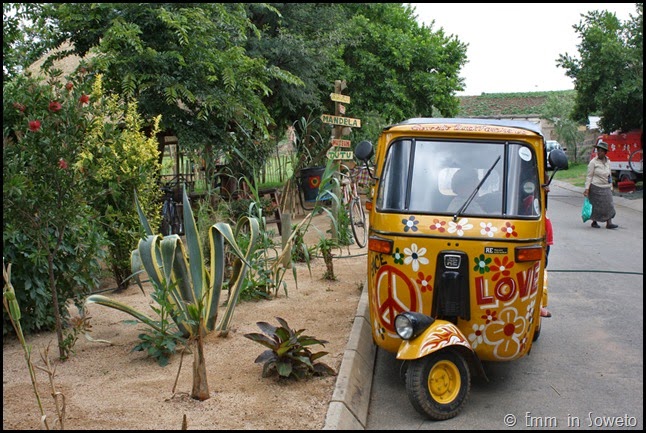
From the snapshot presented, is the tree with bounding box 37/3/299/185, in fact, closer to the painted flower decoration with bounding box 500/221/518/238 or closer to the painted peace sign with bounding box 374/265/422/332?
the painted peace sign with bounding box 374/265/422/332

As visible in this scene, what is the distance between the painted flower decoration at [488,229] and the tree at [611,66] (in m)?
20.0

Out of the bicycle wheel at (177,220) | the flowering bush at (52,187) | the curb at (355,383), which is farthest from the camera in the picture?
the bicycle wheel at (177,220)

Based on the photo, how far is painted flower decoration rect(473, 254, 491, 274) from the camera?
5.37m

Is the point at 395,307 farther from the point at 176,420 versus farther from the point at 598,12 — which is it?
the point at 598,12

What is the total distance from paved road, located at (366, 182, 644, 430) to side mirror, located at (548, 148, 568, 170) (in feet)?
5.70

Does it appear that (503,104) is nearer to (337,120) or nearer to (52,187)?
(337,120)

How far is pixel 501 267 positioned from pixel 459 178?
33.4 inches

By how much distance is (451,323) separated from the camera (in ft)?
17.6

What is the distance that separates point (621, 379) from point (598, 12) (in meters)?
21.9

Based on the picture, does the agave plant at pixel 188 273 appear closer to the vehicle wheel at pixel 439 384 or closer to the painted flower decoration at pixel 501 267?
the vehicle wheel at pixel 439 384

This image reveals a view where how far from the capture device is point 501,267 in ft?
17.6

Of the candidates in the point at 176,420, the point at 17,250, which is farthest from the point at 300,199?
the point at 176,420

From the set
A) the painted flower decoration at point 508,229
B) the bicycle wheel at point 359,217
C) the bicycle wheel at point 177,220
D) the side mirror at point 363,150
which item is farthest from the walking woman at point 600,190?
the painted flower decoration at point 508,229

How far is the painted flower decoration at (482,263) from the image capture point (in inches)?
211
